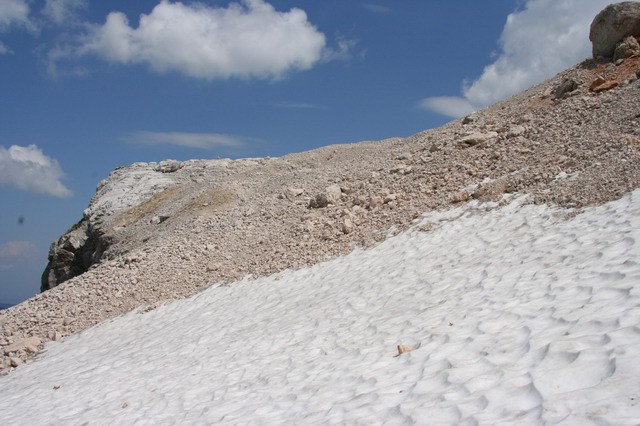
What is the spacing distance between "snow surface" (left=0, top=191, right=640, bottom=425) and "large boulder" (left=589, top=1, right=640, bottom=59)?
985cm

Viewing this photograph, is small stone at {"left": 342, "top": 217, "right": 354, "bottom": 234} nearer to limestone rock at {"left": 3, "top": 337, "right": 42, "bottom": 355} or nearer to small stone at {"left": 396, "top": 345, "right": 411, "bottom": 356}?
small stone at {"left": 396, "top": 345, "right": 411, "bottom": 356}

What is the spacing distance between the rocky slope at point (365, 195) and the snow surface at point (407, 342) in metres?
1.06

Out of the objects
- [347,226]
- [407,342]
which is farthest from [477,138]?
[407,342]

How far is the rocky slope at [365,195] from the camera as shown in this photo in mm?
12508

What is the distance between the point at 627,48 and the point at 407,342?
15.0 m

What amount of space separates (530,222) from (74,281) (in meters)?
16.1

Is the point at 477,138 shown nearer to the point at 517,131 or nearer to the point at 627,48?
the point at 517,131

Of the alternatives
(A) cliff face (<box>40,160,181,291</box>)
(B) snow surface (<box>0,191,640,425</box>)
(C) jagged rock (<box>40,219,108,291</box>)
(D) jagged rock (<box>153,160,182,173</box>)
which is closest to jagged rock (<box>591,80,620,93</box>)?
(B) snow surface (<box>0,191,640,425</box>)

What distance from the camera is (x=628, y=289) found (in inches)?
238

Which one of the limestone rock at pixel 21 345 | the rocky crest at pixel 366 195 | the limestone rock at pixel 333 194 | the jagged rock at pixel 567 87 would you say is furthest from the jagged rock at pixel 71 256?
the jagged rock at pixel 567 87

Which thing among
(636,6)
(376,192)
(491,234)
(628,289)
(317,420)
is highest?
(636,6)

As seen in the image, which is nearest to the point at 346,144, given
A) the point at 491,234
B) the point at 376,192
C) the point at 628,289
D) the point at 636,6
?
the point at 376,192

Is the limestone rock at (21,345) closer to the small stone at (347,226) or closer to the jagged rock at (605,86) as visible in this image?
the small stone at (347,226)

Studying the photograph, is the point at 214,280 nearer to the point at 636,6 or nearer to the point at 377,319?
the point at 377,319
